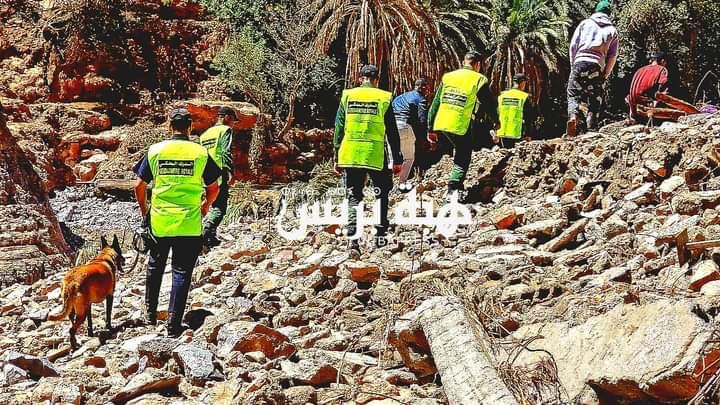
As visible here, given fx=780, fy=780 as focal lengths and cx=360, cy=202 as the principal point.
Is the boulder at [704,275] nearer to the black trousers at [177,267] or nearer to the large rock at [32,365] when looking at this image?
the black trousers at [177,267]

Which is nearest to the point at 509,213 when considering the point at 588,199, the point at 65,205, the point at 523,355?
the point at 588,199

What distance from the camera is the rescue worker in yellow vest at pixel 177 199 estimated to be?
478 centimetres

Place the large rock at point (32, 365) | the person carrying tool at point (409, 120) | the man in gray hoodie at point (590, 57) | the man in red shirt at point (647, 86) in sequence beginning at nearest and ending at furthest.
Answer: the large rock at point (32, 365) → the person carrying tool at point (409, 120) → the man in gray hoodie at point (590, 57) → the man in red shirt at point (647, 86)

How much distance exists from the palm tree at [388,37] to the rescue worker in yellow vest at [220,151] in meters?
7.75

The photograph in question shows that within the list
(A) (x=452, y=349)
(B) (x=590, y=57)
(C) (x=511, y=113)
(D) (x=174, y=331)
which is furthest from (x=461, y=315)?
(C) (x=511, y=113)

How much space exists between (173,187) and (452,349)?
2.26m

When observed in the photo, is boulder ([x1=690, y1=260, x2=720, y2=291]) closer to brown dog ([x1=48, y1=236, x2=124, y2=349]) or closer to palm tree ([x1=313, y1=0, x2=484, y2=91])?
brown dog ([x1=48, y1=236, x2=124, y2=349])

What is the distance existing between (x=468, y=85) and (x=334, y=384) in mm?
4162

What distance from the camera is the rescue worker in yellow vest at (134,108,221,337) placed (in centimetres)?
478

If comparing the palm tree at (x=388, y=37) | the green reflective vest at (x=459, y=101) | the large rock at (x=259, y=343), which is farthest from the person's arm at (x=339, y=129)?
the palm tree at (x=388, y=37)

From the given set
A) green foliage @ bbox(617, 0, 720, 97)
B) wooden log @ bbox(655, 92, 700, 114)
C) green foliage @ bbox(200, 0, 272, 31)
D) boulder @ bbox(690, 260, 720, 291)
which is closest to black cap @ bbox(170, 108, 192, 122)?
boulder @ bbox(690, 260, 720, 291)

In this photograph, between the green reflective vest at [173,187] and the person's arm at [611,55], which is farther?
the person's arm at [611,55]

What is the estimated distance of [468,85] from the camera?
7207mm

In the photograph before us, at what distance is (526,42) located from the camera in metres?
16.0
